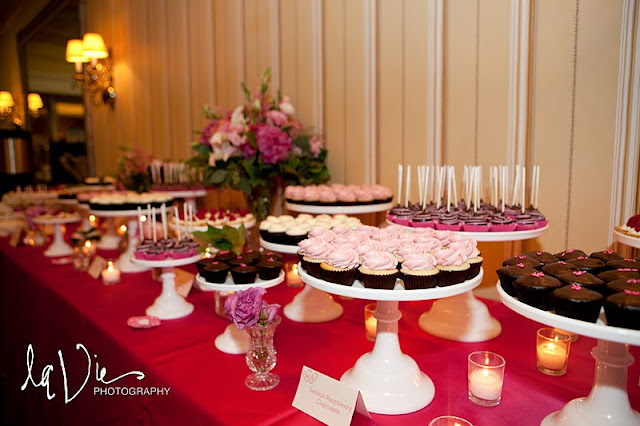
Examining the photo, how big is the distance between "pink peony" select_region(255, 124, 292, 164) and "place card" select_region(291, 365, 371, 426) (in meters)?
1.50

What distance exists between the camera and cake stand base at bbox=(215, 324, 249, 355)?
→ 142cm

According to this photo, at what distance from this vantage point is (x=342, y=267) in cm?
111

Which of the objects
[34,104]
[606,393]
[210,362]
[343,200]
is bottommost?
[210,362]

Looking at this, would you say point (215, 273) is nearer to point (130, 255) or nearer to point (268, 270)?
point (268, 270)

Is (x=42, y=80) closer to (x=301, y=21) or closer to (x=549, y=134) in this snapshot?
(x=301, y=21)

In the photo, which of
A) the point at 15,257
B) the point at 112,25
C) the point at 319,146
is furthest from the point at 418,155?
the point at 112,25

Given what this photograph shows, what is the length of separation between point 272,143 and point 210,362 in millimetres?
1325

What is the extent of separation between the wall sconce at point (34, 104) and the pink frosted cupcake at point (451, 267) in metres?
8.28

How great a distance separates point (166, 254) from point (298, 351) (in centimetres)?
70

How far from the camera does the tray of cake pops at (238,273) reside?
1.46 m

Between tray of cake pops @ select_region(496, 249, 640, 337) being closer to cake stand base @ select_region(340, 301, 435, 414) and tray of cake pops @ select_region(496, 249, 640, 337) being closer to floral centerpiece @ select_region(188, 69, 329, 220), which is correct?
cake stand base @ select_region(340, 301, 435, 414)

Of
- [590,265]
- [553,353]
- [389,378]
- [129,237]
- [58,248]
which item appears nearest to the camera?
[590,265]

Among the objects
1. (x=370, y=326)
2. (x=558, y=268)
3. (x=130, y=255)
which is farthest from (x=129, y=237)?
(x=558, y=268)

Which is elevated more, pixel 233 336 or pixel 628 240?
pixel 628 240
